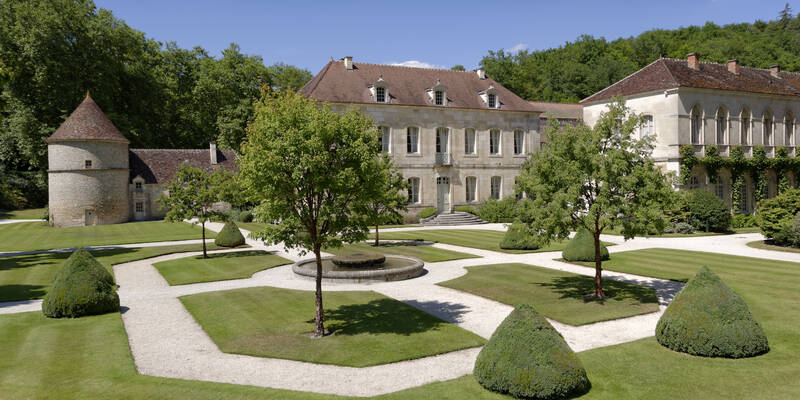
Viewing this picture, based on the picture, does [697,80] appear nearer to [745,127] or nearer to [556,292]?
[745,127]

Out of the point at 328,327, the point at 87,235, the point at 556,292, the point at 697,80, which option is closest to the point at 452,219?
the point at 697,80

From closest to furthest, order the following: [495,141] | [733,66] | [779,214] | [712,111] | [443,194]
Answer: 1. [779,214]
2. [712,111]
3. [733,66]
4. [443,194]
5. [495,141]

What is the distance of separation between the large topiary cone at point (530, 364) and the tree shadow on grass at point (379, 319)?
345 centimetres

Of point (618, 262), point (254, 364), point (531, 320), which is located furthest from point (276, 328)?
point (618, 262)

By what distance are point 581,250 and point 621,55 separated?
72.1 metres

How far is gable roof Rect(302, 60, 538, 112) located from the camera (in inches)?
1484

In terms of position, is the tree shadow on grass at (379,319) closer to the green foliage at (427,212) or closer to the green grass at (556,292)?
the green grass at (556,292)

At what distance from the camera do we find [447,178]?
4103cm

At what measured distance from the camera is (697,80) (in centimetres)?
3444

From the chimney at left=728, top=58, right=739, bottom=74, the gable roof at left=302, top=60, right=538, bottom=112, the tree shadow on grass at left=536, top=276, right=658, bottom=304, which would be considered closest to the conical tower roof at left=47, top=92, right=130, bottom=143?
the gable roof at left=302, top=60, right=538, bottom=112

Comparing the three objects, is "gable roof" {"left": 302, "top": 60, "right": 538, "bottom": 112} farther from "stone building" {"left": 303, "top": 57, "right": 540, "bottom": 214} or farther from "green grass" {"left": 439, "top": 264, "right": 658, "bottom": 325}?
"green grass" {"left": 439, "top": 264, "right": 658, "bottom": 325}

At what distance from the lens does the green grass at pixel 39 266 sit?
16.2 metres

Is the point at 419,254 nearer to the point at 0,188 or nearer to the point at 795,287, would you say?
the point at 795,287

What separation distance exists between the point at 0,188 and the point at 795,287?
65236 mm
